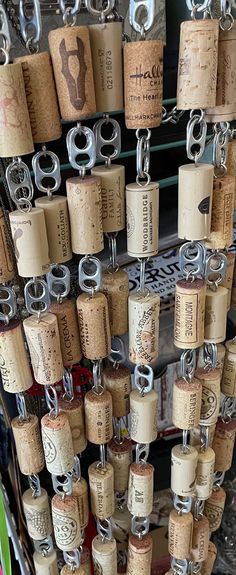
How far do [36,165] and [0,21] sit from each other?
0.11 metres

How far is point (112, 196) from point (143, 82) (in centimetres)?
10

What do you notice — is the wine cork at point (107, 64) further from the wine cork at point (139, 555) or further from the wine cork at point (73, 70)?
the wine cork at point (139, 555)

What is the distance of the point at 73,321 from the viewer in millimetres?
501

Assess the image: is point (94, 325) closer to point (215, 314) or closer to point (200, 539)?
point (215, 314)

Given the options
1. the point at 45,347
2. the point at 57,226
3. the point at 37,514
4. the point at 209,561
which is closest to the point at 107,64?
the point at 57,226

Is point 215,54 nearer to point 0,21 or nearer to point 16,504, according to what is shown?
point 0,21

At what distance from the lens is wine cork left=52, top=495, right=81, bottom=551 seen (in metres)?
0.56

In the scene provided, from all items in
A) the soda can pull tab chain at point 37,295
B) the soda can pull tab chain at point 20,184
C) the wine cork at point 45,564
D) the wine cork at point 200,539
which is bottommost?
the wine cork at point 200,539

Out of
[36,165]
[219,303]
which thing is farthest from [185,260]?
[36,165]

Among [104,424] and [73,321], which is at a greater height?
[73,321]

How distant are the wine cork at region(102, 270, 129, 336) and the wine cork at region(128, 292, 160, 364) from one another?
0.4 inches

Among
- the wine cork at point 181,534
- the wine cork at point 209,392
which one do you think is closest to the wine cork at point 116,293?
the wine cork at point 209,392

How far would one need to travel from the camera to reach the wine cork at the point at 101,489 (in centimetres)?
57

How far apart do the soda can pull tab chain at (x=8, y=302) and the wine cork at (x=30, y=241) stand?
1.4 inches
